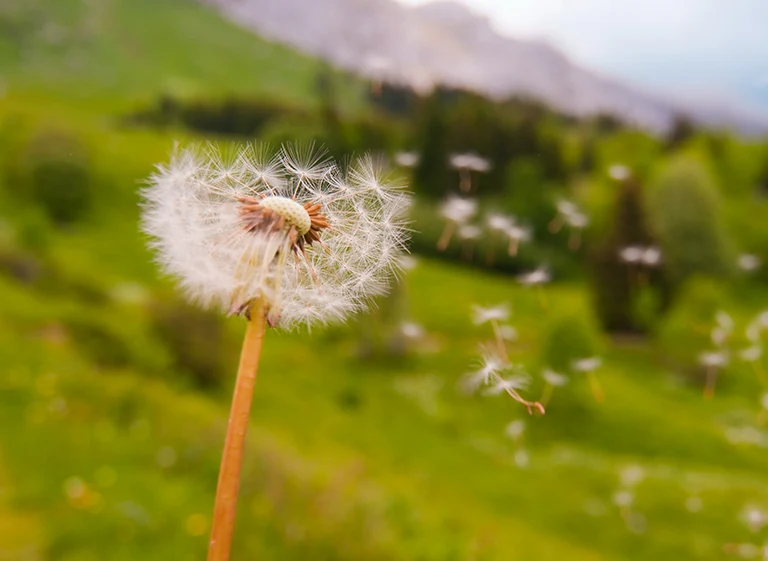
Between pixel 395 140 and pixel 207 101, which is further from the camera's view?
pixel 207 101

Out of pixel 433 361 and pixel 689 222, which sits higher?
pixel 689 222

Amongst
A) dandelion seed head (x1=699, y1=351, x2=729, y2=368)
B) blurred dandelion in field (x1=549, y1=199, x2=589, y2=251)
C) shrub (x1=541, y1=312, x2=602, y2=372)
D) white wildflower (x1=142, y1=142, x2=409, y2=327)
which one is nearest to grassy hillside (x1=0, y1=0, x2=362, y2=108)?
shrub (x1=541, y1=312, x2=602, y2=372)

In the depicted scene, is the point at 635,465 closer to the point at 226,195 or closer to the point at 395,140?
the point at 226,195

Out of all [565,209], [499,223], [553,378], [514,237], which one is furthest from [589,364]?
[565,209]

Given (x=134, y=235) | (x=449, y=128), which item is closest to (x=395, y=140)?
(x=449, y=128)

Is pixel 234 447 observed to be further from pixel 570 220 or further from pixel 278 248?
pixel 570 220

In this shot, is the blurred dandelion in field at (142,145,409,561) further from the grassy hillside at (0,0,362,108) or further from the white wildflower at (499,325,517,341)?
the grassy hillside at (0,0,362,108)

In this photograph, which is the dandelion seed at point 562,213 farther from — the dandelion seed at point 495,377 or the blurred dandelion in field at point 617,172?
the dandelion seed at point 495,377

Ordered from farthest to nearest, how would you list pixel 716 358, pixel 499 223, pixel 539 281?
pixel 716 358 → pixel 499 223 → pixel 539 281
